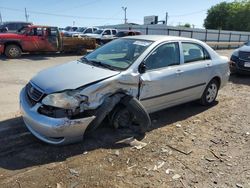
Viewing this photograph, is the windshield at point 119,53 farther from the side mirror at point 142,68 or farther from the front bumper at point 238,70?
the front bumper at point 238,70

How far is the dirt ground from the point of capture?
3248 millimetres

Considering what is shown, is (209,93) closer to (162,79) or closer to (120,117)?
(162,79)

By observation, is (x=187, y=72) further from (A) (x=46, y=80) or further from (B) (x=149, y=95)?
(A) (x=46, y=80)

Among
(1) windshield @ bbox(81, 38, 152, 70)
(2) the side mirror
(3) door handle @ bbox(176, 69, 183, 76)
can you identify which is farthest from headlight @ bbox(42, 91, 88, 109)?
(3) door handle @ bbox(176, 69, 183, 76)

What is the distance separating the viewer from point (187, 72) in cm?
521

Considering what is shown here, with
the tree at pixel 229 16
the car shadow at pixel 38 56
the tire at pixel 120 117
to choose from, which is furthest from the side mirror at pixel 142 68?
the tree at pixel 229 16

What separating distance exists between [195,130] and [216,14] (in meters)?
68.5

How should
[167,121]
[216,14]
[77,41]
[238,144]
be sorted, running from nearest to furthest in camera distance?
[238,144] < [167,121] < [77,41] < [216,14]

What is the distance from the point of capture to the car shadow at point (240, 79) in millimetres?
9184

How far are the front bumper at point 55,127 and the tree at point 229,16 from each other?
6300 cm

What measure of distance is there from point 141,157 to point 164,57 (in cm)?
203

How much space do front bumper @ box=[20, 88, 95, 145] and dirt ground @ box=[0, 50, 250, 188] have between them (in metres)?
0.21

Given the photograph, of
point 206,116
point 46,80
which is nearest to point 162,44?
point 206,116

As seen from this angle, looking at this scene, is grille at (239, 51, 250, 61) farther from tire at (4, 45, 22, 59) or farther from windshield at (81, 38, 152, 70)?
tire at (4, 45, 22, 59)
